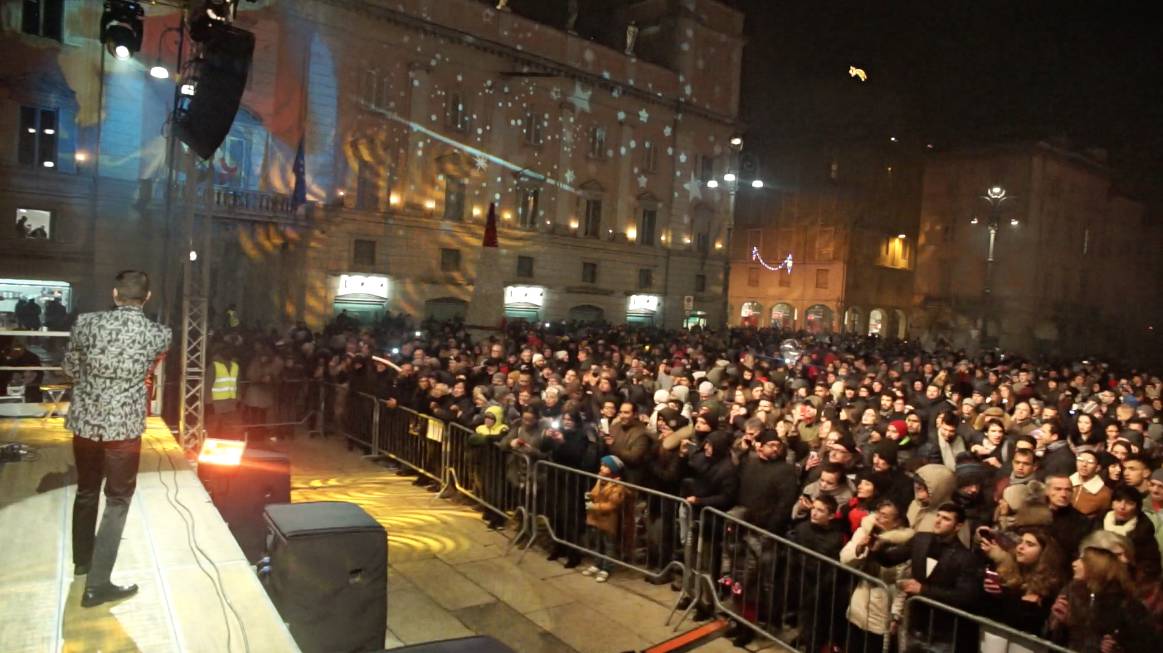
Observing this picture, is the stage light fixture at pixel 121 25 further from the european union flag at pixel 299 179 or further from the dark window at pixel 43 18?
the dark window at pixel 43 18

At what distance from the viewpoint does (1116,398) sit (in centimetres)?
1301

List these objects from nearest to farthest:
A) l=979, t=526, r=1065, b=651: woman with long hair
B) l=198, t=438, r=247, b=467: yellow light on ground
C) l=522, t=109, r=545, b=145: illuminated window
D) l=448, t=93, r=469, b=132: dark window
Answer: l=979, t=526, r=1065, b=651: woman with long hair, l=198, t=438, r=247, b=467: yellow light on ground, l=448, t=93, r=469, b=132: dark window, l=522, t=109, r=545, b=145: illuminated window

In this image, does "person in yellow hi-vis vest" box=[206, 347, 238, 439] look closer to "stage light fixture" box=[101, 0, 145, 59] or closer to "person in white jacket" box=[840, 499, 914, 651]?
"stage light fixture" box=[101, 0, 145, 59]

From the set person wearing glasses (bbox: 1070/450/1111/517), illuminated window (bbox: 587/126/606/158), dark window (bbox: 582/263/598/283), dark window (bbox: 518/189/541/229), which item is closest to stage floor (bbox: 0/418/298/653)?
person wearing glasses (bbox: 1070/450/1111/517)

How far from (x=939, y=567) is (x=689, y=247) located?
122ft

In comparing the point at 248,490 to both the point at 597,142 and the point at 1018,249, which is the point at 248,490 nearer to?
the point at 597,142

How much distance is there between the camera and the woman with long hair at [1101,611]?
407cm

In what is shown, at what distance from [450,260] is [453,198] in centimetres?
263

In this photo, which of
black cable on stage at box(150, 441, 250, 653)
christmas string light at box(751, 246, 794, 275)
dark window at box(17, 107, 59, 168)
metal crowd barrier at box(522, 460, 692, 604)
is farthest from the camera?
christmas string light at box(751, 246, 794, 275)

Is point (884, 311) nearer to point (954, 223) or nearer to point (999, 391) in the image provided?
point (954, 223)

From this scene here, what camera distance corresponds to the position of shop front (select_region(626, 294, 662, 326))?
39125 mm

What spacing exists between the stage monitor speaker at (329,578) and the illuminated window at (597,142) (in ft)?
109

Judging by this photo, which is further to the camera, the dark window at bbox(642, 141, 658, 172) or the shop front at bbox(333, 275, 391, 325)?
the dark window at bbox(642, 141, 658, 172)

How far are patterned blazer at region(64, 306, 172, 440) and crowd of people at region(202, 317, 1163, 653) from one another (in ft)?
13.8
